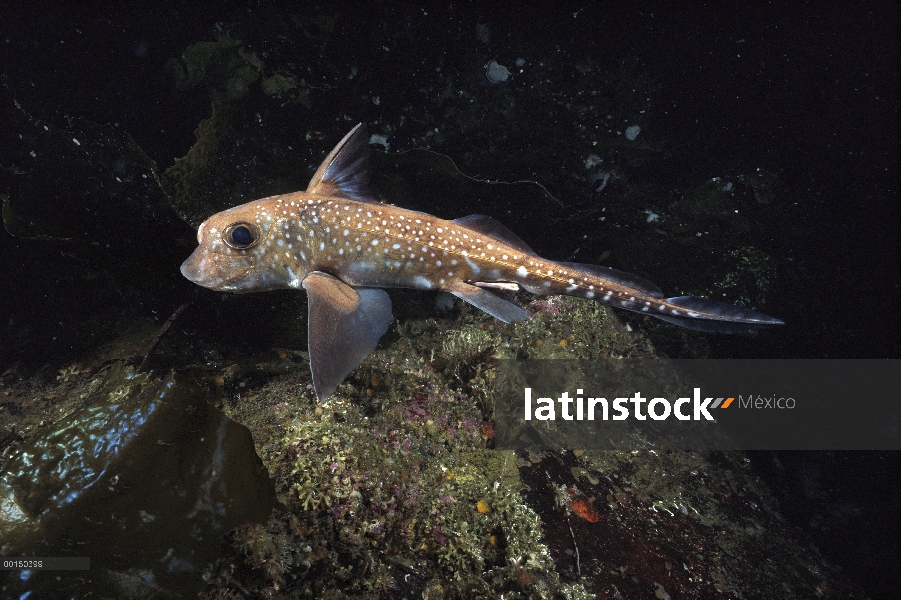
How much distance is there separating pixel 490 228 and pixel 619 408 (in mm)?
3270

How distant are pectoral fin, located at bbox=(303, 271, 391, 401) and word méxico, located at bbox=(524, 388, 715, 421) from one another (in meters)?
2.05

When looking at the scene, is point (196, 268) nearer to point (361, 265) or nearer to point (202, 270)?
point (202, 270)

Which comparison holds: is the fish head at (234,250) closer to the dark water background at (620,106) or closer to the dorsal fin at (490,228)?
the dorsal fin at (490,228)

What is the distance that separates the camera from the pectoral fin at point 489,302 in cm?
298

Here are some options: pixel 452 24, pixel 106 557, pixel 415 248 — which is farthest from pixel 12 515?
pixel 452 24

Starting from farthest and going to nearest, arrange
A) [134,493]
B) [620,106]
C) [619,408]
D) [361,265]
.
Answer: [620,106], [619,408], [361,265], [134,493]

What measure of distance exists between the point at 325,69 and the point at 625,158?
14.1 ft

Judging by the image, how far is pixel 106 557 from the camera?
1.82 meters

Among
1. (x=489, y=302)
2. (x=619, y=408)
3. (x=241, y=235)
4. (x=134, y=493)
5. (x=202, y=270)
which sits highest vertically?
(x=241, y=235)

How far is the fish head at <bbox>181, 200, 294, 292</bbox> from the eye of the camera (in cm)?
276

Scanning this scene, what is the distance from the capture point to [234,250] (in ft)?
9.13

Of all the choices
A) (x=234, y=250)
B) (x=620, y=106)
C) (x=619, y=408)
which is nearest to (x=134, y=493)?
(x=234, y=250)

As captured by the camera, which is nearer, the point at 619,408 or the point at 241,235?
the point at 241,235

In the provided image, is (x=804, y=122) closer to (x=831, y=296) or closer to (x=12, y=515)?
(x=831, y=296)
